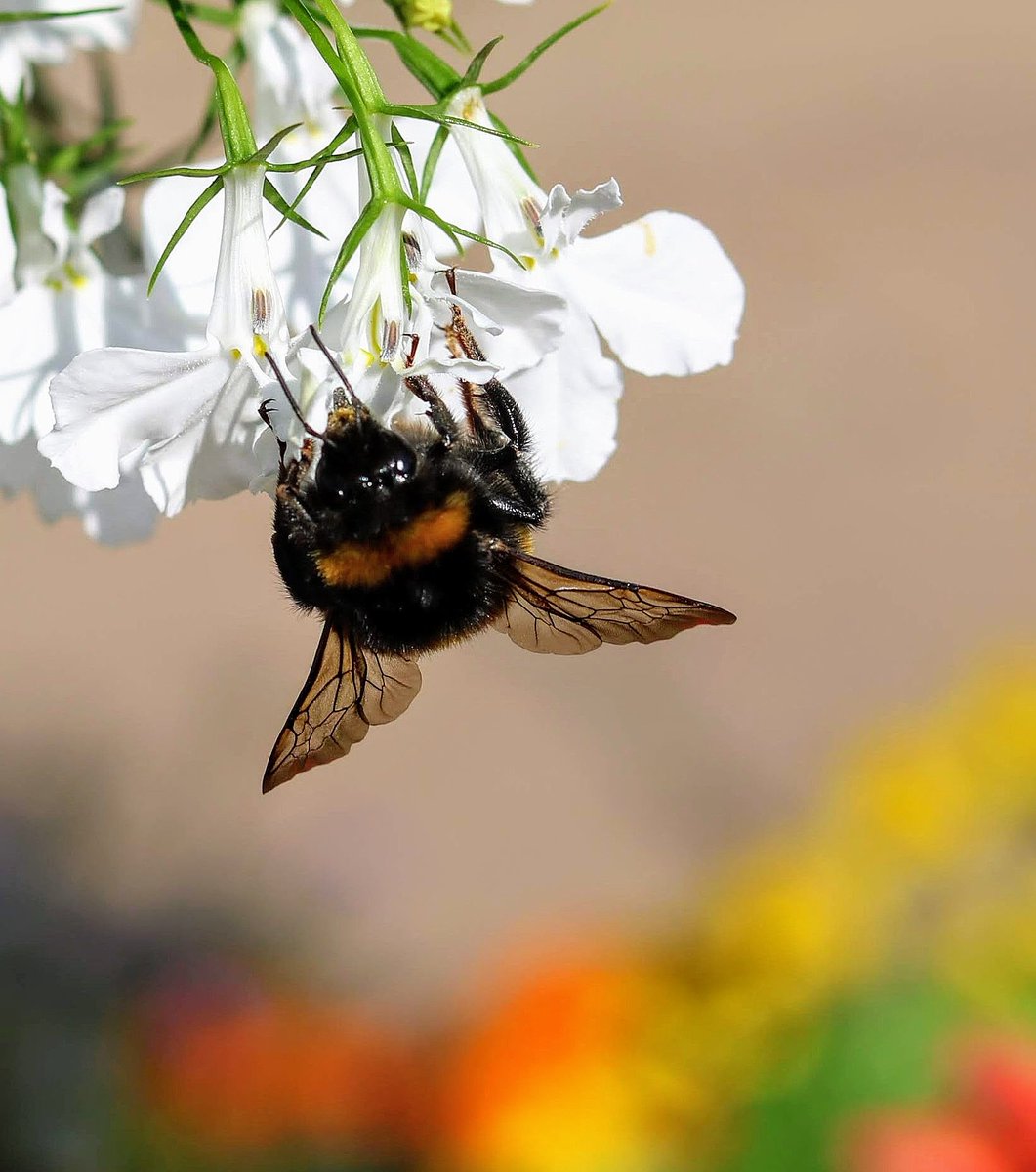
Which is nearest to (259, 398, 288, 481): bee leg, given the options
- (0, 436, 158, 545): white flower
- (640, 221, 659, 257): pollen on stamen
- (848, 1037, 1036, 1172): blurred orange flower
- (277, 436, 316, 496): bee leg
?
(277, 436, 316, 496): bee leg

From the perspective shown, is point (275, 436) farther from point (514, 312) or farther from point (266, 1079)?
point (266, 1079)

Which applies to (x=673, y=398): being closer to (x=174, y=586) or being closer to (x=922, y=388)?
(x=922, y=388)

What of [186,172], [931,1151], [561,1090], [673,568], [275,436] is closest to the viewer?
[186,172]

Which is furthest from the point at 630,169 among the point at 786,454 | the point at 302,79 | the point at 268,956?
the point at 302,79

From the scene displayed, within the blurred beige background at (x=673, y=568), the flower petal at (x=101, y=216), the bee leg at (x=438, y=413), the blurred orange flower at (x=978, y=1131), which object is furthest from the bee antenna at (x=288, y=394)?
the blurred beige background at (x=673, y=568)

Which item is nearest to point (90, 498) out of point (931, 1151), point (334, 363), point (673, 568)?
point (334, 363)

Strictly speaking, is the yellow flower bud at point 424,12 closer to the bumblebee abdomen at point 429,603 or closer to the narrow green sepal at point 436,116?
the narrow green sepal at point 436,116
